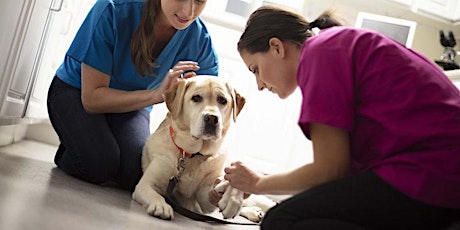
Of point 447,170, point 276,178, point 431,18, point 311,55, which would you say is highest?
point 431,18

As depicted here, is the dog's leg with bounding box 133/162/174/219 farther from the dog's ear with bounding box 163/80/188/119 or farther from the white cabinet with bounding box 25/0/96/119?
the white cabinet with bounding box 25/0/96/119

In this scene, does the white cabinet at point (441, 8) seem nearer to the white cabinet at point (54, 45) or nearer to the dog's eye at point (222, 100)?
the dog's eye at point (222, 100)

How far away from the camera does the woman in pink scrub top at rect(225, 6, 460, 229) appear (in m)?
0.97

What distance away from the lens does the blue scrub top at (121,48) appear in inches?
74.7

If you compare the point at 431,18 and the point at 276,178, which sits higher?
the point at 431,18

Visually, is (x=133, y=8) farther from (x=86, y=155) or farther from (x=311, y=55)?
(x=311, y=55)

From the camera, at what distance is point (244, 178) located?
120cm

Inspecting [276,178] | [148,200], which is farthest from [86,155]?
[276,178]

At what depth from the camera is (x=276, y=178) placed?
3.57 ft

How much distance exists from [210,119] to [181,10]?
0.41m

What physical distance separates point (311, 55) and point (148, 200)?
2.65 feet

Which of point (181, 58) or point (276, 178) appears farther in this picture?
point (181, 58)

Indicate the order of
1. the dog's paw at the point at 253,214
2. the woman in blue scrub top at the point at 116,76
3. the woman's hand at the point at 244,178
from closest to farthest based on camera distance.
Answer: the woman's hand at the point at 244,178, the woman in blue scrub top at the point at 116,76, the dog's paw at the point at 253,214

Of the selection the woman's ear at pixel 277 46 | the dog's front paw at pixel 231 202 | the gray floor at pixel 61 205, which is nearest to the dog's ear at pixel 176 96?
the gray floor at pixel 61 205
